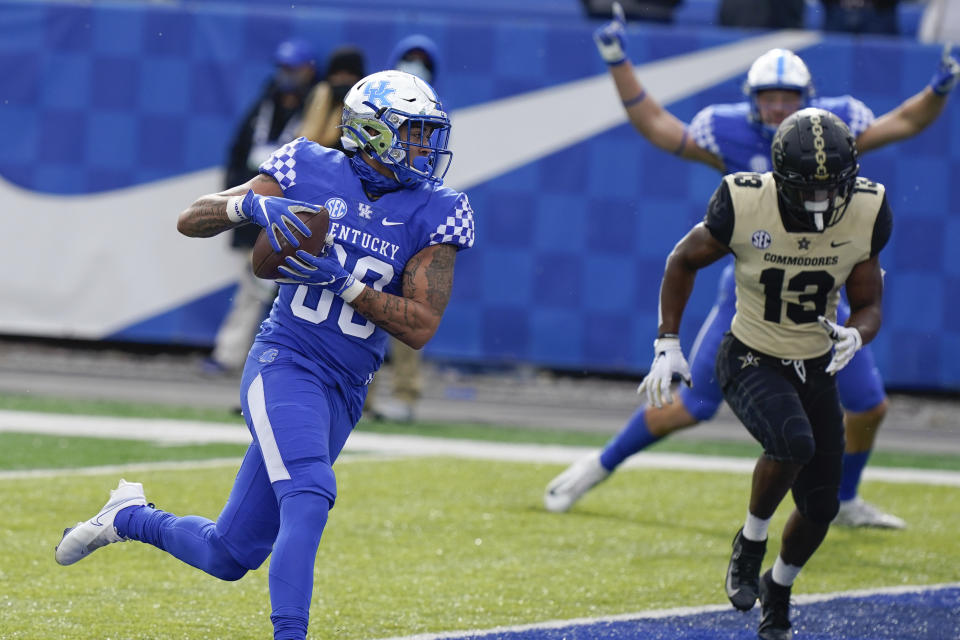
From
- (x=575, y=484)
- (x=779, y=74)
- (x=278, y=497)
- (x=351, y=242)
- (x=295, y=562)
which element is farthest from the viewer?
(x=575, y=484)

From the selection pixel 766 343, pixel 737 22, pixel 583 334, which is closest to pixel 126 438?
pixel 583 334

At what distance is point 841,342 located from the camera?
452 centimetres

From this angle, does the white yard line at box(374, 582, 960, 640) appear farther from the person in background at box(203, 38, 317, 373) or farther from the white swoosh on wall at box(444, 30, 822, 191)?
the white swoosh on wall at box(444, 30, 822, 191)

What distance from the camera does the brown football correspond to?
3.88m

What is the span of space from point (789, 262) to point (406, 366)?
4.24 m

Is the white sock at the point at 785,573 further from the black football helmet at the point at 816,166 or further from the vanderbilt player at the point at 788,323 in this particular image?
the black football helmet at the point at 816,166

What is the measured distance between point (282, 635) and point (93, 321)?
7272 mm

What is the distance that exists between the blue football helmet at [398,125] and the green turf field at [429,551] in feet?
4.39

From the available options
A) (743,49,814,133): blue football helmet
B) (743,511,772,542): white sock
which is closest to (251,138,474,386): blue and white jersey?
(743,511,772,542): white sock

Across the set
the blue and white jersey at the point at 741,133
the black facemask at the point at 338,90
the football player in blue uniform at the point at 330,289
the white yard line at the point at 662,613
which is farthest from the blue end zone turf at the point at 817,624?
the black facemask at the point at 338,90

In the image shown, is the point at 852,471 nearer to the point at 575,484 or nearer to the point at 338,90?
the point at 575,484

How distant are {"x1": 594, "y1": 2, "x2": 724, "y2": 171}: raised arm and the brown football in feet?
9.10

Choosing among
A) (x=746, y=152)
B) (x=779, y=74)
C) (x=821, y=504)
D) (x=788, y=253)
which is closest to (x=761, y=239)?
(x=788, y=253)

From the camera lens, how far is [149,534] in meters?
4.19
